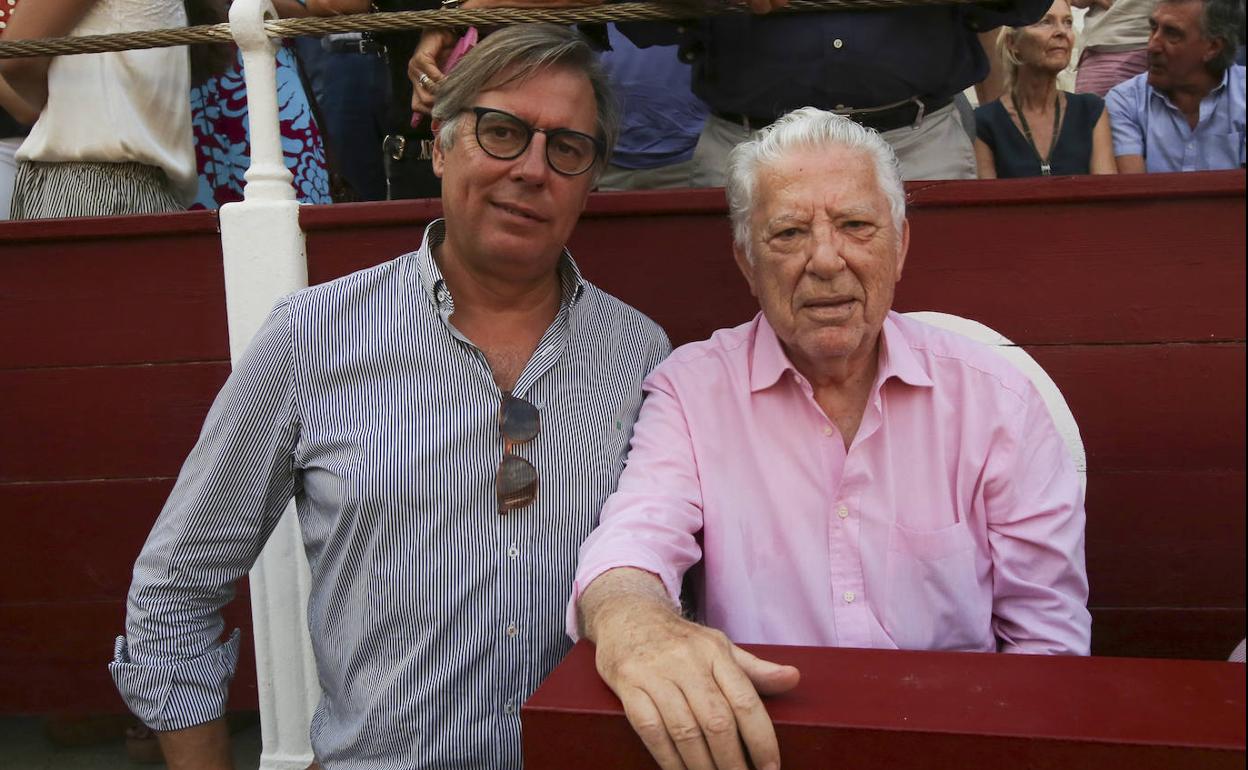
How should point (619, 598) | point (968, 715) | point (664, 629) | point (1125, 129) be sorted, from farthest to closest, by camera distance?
point (1125, 129)
point (619, 598)
point (664, 629)
point (968, 715)

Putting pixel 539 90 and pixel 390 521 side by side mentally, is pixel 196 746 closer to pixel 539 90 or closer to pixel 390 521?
pixel 390 521

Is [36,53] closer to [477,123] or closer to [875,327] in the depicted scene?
[477,123]

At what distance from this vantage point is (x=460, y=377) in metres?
1.93

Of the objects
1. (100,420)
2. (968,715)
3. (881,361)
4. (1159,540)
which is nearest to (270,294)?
(100,420)

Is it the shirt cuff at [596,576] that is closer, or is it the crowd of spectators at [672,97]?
the shirt cuff at [596,576]

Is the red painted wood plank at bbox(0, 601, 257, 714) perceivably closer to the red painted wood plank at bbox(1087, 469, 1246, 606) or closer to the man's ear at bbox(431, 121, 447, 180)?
the man's ear at bbox(431, 121, 447, 180)

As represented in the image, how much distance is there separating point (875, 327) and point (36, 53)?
1965 millimetres

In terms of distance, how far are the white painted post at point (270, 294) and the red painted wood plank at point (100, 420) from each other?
0.81 feet

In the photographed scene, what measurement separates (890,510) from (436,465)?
76 centimetres

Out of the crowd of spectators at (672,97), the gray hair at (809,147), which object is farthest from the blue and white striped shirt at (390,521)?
the crowd of spectators at (672,97)

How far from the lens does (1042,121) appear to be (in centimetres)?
352

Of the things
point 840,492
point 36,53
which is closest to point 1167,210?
point 840,492

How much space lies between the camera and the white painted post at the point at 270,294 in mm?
2523

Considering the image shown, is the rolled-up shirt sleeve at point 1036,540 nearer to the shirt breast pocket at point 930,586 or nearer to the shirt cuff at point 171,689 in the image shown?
the shirt breast pocket at point 930,586
